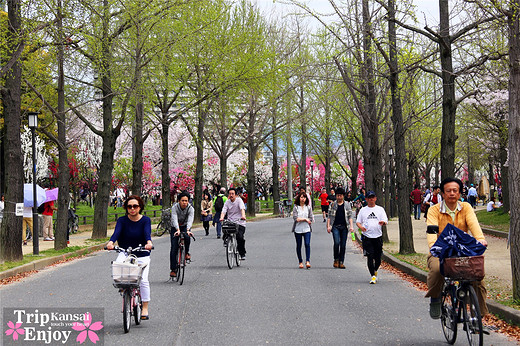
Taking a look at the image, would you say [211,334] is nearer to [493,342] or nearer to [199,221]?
[493,342]

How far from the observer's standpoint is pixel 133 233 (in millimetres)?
8586

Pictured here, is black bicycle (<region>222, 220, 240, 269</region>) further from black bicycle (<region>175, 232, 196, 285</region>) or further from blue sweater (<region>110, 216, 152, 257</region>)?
blue sweater (<region>110, 216, 152, 257</region>)

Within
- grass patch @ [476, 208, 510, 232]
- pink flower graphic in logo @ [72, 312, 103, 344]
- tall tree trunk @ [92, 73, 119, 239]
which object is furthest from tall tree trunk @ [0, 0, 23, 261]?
grass patch @ [476, 208, 510, 232]

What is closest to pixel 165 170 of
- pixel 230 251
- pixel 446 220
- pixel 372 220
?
pixel 230 251

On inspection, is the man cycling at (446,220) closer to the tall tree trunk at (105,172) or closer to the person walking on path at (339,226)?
the person walking on path at (339,226)

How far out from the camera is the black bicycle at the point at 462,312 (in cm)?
634

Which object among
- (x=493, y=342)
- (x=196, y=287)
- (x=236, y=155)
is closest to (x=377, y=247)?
(x=196, y=287)

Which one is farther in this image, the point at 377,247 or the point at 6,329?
the point at 377,247

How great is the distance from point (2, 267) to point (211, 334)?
8855 mm

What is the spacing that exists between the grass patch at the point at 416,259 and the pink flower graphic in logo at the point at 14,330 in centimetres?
825

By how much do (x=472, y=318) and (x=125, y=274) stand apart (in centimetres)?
390

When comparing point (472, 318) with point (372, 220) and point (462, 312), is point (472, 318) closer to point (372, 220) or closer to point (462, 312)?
point (462, 312)

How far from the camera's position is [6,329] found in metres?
8.25

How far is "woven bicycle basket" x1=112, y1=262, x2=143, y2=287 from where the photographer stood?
25.5 ft
